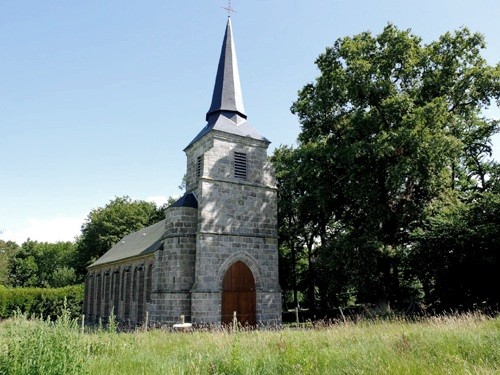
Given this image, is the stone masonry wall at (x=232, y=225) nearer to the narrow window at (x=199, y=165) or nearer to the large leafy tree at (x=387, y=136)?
the narrow window at (x=199, y=165)

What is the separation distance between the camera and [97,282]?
123ft

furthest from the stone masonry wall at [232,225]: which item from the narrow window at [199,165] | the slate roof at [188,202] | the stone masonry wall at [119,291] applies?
the stone masonry wall at [119,291]

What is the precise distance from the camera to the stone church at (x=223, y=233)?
803 inches

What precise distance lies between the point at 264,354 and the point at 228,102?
17892mm

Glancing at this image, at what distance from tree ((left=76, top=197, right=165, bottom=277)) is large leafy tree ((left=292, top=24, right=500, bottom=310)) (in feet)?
112

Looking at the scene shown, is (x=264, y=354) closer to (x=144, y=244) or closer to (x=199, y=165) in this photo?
(x=199, y=165)

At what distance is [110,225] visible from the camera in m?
51.2

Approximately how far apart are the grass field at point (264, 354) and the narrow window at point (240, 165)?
1282cm

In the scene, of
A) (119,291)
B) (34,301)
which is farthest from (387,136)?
(34,301)

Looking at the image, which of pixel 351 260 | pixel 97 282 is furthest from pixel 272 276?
pixel 97 282

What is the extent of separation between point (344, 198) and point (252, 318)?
323 inches

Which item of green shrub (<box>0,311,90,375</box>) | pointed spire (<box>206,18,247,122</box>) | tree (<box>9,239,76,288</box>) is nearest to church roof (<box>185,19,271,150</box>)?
pointed spire (<box>206,18,247,122</box>)

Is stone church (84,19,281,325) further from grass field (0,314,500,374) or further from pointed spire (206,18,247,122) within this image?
grass field (0,314,500,374)

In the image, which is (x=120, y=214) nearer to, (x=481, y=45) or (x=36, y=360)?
(x=481, y=45)
